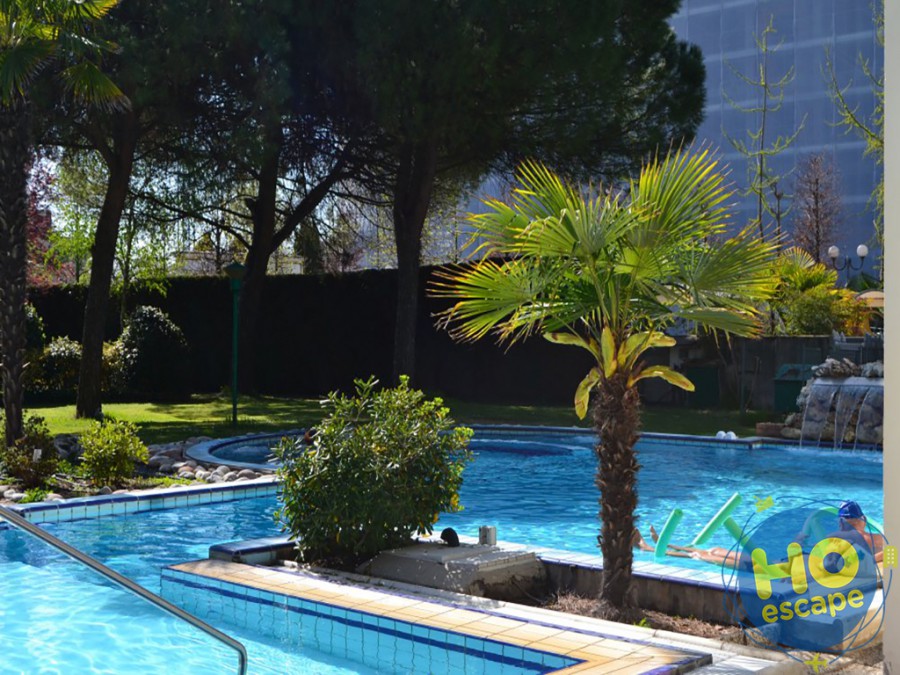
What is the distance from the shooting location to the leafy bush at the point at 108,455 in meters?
10.3

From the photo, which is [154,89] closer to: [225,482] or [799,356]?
[225,482]

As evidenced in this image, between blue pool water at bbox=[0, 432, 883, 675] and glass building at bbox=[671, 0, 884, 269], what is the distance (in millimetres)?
35149

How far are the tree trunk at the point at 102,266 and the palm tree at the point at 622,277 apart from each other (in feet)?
41.6

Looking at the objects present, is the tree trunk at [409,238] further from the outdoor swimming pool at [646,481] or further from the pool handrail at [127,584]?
the pool handrail at [127,584]

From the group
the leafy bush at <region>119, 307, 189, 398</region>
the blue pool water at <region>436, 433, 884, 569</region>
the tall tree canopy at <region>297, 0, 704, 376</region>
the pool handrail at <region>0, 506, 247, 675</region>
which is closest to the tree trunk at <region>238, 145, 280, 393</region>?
the leafy bush at <region>119, 307, 189, 398</region>

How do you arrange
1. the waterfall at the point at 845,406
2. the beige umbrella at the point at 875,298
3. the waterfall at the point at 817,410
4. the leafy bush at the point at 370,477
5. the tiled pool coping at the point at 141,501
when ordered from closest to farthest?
the leafy bush at the point at 370,477
the tiled pool coping at the point at 141,501
the waterfall at the point at 845,406
the waterfall at the point at 817,410
the beige umbrella at the point at 875,298

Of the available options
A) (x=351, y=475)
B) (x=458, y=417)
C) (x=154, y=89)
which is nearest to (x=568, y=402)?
(x=458, y=417)

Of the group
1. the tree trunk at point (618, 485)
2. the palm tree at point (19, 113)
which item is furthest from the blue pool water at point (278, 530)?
the palm tree at point (19, 113)

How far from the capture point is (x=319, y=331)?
23.2 m

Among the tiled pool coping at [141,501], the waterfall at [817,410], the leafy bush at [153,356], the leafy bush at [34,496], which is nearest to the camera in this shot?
the tiled pool coping at [141,501]

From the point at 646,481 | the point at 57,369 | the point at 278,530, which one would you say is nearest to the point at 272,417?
the point at 57,369

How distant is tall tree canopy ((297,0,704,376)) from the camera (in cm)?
1678

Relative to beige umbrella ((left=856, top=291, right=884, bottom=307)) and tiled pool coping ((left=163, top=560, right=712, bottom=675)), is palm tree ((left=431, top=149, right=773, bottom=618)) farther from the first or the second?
beige umbrella ((left=856, top=291, right=884, bottom=307))

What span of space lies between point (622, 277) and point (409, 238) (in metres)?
13.3
